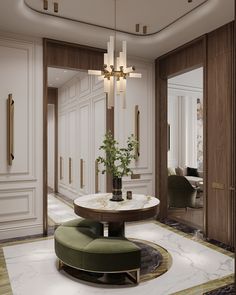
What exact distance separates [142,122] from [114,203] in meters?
2.10

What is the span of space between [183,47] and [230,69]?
985 millimetres

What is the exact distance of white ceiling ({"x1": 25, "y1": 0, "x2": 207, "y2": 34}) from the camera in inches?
125

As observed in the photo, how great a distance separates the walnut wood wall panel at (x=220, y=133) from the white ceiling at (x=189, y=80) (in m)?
2.84

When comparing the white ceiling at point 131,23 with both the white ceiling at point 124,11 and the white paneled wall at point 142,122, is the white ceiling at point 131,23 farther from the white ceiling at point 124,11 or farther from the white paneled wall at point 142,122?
the white paneled wall at point 142,122

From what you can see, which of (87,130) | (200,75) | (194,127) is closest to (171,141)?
(194,127)

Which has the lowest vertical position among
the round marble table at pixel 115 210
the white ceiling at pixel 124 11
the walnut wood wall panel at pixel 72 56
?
the round marble table at pixel 115 210

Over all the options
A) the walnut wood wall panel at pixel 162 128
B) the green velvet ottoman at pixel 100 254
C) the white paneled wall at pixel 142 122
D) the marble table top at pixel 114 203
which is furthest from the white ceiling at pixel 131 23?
the green velvet ottoman at pixel 100 254

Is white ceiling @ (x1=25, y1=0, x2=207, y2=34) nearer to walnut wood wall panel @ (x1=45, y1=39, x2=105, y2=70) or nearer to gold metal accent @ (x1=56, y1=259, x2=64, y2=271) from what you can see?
walnut wood wall panel @ (x1=45, y1=39, x2=105, y2=70)

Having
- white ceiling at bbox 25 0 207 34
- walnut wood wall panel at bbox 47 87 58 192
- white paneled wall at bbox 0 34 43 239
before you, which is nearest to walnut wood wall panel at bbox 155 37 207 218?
white ceiling at bbox 25 0 207 34

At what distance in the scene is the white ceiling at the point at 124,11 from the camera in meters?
3.16

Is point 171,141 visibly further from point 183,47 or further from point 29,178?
point 29,178

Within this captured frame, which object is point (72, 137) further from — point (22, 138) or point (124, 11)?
point (124, 11)

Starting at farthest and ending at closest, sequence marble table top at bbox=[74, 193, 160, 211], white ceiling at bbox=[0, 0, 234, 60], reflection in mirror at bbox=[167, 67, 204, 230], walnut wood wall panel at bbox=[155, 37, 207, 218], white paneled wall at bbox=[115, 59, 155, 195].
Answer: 1. reflection in mirror at bbox=[167, 67, 204, 230]
2. walnut wood wall panel at bbox=[155, 37, 207, 218]
3. white paneled wall at bbox=[115, 59, 155, 195]
4. white ceiling at bbox=[0, 0, 234, 60]
5. marble table top at bbox=[74, 193, 160, 211]

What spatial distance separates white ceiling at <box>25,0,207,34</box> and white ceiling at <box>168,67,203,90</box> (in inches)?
119
